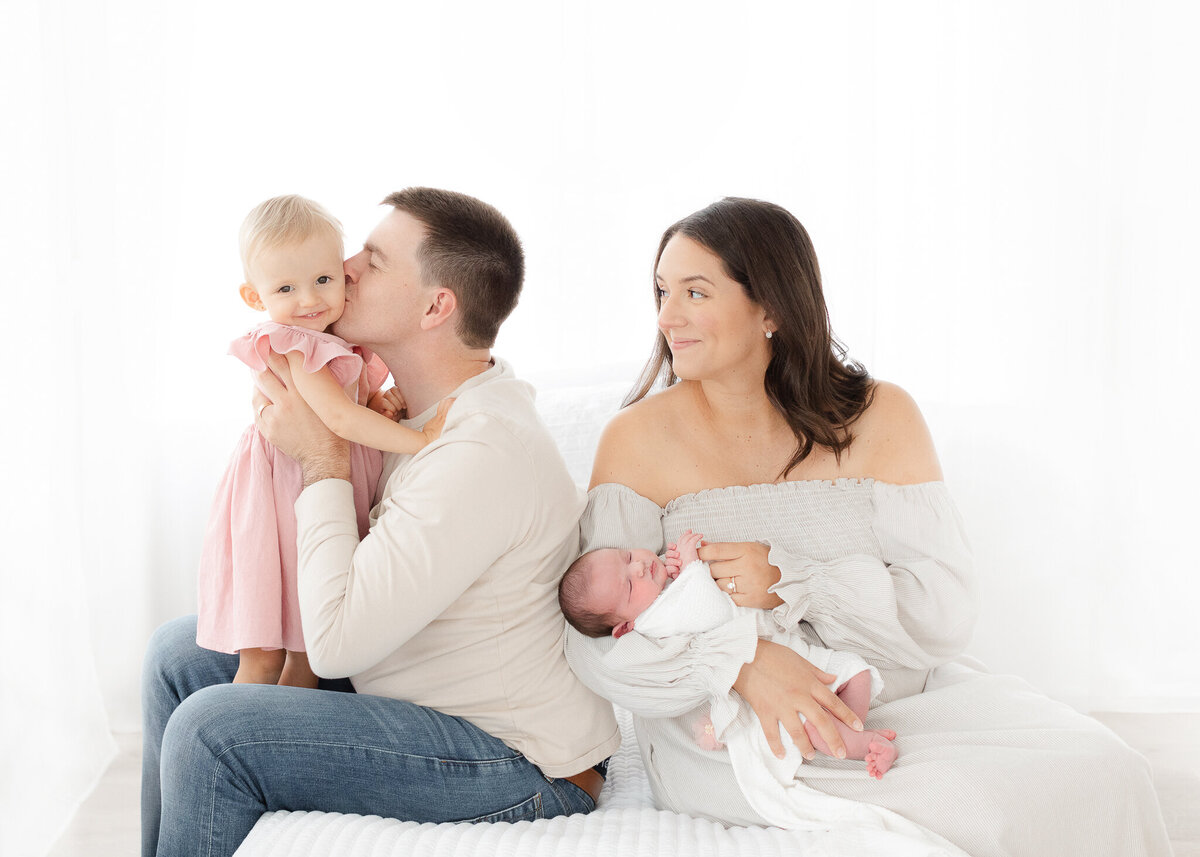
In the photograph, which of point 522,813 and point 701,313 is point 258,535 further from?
point 701,313

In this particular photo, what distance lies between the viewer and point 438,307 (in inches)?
68.0

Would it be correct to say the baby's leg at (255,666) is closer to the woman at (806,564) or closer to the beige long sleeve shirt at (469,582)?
the beige long sleeve shirt at (469,582)

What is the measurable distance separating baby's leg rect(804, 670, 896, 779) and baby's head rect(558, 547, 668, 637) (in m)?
0.32

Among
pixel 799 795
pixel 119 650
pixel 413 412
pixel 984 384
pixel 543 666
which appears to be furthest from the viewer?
pixel 984 384

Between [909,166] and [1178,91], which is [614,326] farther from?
[1178,91]

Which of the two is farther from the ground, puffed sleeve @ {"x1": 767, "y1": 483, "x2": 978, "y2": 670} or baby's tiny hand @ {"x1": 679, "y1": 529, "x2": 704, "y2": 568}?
baby's tiny hand @ {"x1": 679, "y1": 529, "x2": 704, "y2": 568}

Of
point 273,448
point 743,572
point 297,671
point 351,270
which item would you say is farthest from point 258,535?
point 743,572

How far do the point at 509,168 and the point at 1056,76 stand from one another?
176 centimetres

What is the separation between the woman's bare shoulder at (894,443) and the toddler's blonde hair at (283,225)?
41.1 inches

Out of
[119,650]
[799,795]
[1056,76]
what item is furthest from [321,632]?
[1056,76]

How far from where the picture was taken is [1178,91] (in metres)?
3.14

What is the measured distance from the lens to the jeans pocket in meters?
1.60

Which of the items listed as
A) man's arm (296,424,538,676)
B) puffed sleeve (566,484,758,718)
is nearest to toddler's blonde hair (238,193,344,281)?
man's arm (296,424,538,676)

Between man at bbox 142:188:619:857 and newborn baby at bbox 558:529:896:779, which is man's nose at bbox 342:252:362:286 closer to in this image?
man at bbox 142:188:619:857
